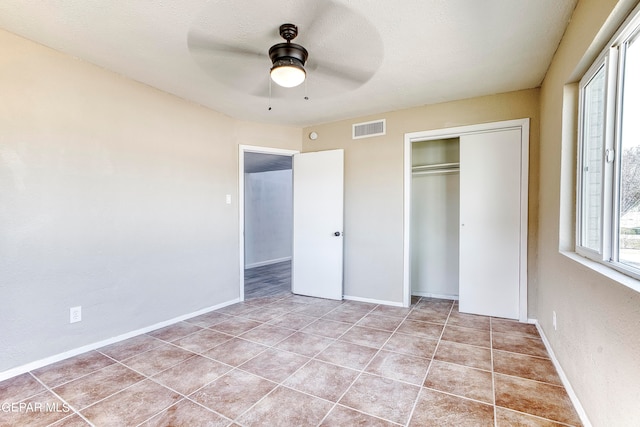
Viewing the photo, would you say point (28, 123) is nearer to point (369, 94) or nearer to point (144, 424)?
point (144, 424)

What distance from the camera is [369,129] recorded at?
4.00m

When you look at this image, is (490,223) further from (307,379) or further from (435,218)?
(307,379)

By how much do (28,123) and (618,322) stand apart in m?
3.82

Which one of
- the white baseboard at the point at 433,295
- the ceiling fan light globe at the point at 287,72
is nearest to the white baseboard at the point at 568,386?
the white baseboard at the point at 433,295

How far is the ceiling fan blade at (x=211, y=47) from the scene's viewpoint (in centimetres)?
219

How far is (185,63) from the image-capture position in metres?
2.59

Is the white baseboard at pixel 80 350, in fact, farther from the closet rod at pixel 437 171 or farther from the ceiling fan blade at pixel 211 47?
the closet rod at pixel 437 171

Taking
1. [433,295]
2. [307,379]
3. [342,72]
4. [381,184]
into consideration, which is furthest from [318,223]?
[307,379]

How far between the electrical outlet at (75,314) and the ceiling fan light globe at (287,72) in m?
2.51

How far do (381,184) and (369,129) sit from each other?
2.47 feet

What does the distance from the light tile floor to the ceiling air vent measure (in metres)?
2.36

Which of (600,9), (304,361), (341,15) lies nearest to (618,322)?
(600,9)

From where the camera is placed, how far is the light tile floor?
1.78 meters

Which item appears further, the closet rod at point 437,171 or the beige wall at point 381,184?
the closet rod at point 437,171
